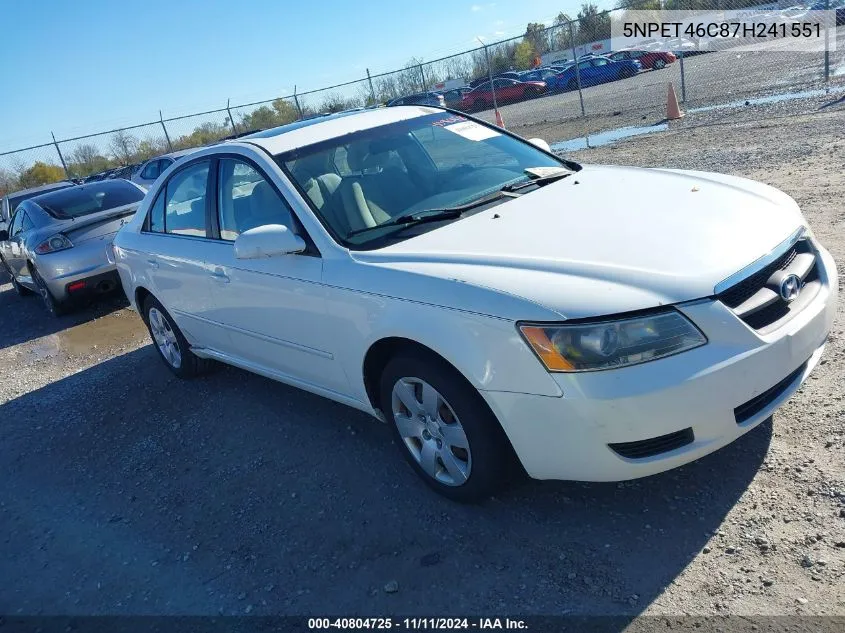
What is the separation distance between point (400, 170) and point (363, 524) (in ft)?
6.22

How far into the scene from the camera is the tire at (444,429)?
2.88 metres

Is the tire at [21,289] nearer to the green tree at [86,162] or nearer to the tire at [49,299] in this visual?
the tire at [49,299]

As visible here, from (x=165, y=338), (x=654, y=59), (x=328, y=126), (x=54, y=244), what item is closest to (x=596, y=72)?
(x=654, y=59)

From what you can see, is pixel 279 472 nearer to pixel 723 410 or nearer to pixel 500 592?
pixel 500 592

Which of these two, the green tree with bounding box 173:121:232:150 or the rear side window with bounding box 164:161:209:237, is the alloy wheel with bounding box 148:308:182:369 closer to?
the rear side window with bounding box 164:161:209:237

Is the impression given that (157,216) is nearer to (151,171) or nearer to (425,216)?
(425,216)

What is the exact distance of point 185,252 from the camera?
4.64 meters

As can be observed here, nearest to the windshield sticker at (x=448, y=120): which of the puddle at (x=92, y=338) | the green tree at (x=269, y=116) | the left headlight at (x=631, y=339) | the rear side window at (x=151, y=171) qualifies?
the left headlight at (x=631, y=339)

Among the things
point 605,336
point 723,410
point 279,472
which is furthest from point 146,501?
point 723,410

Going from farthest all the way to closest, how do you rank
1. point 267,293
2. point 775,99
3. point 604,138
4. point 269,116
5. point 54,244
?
point 269,116, point 604,138, point 775,99, point 54,244, point 267,293

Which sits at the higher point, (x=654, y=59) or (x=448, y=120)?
(x=448, y=120)

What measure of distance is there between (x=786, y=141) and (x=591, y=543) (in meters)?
8.42

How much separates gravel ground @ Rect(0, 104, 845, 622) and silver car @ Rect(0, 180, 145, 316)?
3440 millimetres

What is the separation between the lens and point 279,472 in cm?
393
